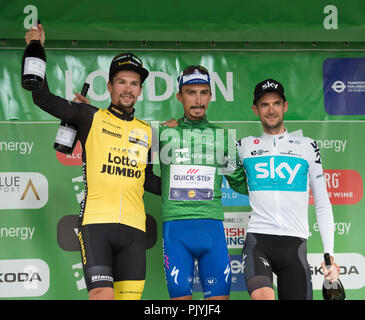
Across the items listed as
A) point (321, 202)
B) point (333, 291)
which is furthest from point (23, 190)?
point (333, 291)

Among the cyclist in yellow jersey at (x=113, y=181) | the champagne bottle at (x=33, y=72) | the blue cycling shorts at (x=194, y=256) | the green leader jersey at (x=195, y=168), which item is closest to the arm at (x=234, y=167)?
the green leader jersey at (x=195, y=168)

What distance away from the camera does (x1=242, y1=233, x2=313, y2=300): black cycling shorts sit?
8.92ft

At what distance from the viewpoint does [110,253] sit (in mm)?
2637

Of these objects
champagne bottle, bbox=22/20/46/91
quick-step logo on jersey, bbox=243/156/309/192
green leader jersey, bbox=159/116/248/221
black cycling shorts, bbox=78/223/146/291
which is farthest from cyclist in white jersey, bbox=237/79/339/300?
champagne bottle, bbox=22/20/46/91

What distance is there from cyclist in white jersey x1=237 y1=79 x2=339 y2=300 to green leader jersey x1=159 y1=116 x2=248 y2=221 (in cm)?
12

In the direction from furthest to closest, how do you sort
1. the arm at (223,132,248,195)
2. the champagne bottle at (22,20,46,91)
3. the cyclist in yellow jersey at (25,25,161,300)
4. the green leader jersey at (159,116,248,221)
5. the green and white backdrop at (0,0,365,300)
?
the green and white backdrop at (0,0,365,300), the arm at (223,132,248,195), the green leader jersey at (159,116,248,221), the cyclist in yellow jersey at (25,25,161,300), the champagne bottle at (22,20,46,91)

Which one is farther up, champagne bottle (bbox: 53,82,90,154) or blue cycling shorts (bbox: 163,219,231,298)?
champagne bottle (bbox: 53,82,90,154)

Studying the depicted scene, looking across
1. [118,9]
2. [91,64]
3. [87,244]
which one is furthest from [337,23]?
[87,244]

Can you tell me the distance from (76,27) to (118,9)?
12.6 inches

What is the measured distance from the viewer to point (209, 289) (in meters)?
2.79

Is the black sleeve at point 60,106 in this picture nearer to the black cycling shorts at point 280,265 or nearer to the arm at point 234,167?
the arm at point 234,167

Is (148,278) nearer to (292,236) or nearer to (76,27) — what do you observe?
(292,236)

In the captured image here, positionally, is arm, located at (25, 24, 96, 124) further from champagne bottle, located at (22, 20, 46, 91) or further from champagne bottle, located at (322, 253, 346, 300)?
champagne bottle, located at (322, 253, 346, 300)

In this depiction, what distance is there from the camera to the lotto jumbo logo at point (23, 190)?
3.52m
